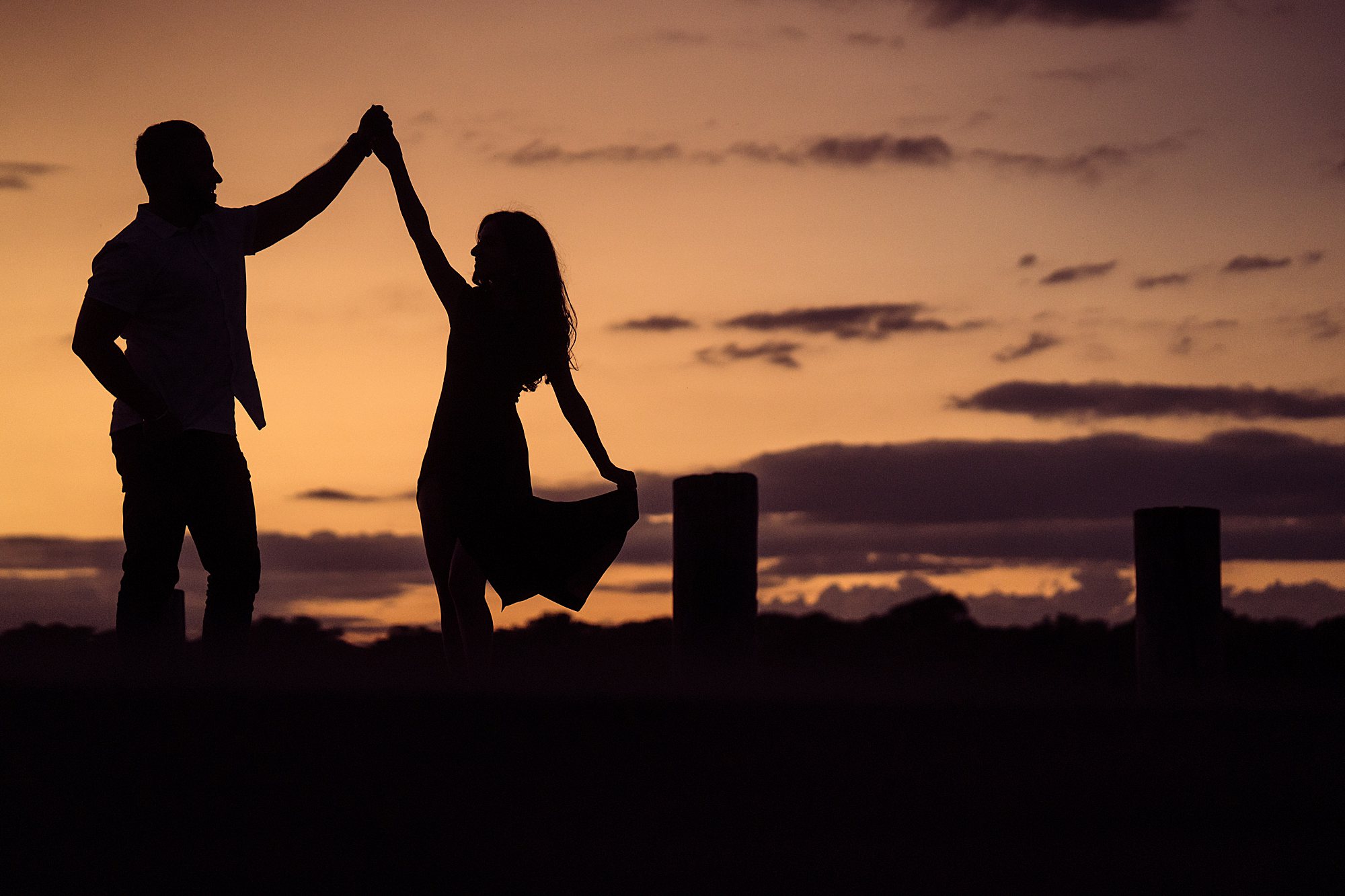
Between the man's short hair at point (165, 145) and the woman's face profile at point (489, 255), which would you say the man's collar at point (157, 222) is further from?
the woman's face profile at point (489, 255)

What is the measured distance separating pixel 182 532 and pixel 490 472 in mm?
1355

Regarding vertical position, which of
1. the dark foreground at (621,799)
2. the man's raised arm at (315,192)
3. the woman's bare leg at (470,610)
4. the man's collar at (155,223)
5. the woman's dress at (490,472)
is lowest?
the dark foreground at (621,799)

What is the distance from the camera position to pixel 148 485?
6.16 metres

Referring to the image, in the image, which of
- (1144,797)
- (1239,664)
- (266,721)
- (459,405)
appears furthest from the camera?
(1239,664)

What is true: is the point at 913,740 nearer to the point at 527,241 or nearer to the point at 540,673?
the point at 540,673

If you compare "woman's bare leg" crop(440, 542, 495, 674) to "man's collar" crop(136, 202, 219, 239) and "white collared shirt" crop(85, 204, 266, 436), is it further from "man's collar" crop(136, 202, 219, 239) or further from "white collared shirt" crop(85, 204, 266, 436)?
"man's collar" crop(136, 202, 219, 239)

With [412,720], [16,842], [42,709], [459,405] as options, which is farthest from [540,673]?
[16,842]

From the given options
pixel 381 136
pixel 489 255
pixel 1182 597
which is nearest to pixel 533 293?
pixel 489 255

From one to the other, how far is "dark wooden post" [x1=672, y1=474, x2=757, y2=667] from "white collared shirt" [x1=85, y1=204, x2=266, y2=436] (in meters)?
2.47

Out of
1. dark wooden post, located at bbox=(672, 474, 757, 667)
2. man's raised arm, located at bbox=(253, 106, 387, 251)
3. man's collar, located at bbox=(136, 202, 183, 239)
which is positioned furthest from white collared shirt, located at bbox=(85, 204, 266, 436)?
dark wooden post, located at bbox=(672, 474, 757, 667)

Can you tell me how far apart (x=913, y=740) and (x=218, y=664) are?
2.91 metres

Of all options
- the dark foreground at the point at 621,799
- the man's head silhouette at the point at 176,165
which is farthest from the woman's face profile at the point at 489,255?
the dark foreground at the point at 621,799

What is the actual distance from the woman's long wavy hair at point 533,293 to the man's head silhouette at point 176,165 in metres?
1.25

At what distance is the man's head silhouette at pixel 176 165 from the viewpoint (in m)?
6.32
